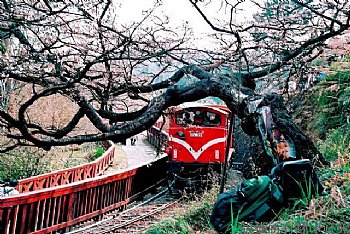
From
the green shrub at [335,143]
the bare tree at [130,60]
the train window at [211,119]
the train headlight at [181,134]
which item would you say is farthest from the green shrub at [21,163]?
the green shrub at [335,143]

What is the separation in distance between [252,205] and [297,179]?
52cm

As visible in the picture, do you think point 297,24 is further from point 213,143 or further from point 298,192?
point 213,143

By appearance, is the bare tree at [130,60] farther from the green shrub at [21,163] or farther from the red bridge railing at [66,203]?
the green shrub at [21,163]

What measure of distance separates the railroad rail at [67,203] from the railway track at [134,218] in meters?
0.23

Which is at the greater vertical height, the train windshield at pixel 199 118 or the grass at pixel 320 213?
the train windshield at pixel 199 118

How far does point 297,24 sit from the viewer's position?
791 centimetres

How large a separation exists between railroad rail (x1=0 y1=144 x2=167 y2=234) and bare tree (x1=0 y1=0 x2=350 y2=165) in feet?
5.51

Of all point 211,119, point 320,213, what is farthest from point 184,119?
point 320,213

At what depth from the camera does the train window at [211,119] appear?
547 inches

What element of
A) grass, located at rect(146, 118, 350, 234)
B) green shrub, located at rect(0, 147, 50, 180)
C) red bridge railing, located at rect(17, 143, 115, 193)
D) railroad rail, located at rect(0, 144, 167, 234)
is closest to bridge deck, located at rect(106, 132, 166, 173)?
red bridge railing, located at rect(17, 143, 115, 193)

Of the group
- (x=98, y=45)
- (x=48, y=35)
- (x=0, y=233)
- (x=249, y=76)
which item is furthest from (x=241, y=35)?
(x=0, y=233)

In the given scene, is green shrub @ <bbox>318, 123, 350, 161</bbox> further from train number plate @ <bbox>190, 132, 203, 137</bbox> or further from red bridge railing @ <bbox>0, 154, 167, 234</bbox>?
train number plate @ <bbox>190, 132, 203, 137</bbox>

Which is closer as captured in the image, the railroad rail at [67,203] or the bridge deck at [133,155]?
the railroad rail at [67,203]

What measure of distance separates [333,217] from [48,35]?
4.80 m
